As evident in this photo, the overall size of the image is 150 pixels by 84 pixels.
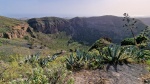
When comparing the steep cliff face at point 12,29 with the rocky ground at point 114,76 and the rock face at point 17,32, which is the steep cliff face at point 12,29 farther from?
the rocky ground at point 114,76

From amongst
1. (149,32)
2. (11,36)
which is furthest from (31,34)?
(149,32)

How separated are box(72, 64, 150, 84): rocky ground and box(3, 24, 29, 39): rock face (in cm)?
11398

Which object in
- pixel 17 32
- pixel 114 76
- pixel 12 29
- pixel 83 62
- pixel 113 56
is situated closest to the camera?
pixel 114 76

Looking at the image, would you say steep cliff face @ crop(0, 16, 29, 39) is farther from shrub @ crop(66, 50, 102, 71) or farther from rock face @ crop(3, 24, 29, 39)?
shrub @ crop(66, 50, 102, 71)

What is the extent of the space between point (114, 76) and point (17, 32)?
136803mm

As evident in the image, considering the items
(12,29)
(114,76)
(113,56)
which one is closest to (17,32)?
(12,29)

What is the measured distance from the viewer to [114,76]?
27.1 feet

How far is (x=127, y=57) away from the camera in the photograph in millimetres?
9938

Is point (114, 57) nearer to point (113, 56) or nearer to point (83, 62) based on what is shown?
point (113, 56)

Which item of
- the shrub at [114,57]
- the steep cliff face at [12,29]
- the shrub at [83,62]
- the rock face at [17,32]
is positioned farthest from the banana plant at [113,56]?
the rock face at [17,32]

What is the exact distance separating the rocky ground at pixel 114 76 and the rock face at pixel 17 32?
114 metres

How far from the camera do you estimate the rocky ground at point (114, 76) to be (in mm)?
7777

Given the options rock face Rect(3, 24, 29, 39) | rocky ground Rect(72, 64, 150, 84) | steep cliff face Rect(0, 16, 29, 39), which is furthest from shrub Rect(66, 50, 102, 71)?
rock face Rect(3, 24, 29, 39)

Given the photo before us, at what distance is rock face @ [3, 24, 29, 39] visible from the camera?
122 metres
